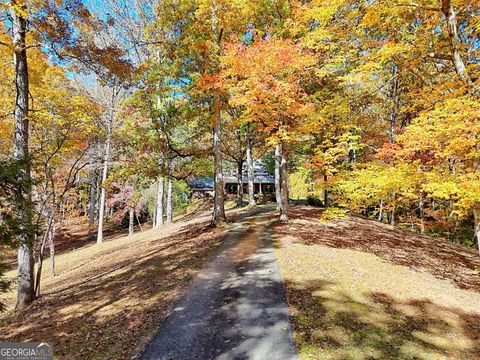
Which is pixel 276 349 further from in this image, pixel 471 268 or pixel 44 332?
pixel 471 268

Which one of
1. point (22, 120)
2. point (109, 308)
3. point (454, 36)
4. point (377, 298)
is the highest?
point (454, 36)

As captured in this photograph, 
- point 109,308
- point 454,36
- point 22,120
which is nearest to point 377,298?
point 109,308

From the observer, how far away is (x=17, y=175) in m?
4.32

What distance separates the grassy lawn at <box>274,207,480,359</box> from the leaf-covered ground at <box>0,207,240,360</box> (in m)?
3.60

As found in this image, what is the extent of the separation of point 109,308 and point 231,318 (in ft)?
12.0

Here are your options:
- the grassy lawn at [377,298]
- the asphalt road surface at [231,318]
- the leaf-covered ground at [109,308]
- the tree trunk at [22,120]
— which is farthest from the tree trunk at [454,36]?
the tree trunk at [22,120]

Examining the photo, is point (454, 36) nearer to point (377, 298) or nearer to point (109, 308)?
point (377, 298)

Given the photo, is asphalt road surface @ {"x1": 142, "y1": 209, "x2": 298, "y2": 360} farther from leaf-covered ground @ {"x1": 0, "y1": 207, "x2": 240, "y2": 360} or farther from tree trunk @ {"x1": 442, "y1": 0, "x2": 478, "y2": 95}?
tree trunk @ {"x1": 442, "y1": 0, "x2": 478, "y2": 95}

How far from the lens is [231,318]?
23.3 feet

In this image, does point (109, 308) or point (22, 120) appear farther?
point (22, 120)

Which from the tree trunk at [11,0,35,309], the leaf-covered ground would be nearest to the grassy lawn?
the leaf-covered ground

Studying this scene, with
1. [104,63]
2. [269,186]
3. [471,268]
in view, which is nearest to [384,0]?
[104,63]

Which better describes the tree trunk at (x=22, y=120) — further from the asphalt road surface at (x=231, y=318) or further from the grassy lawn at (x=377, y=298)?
the grassy lawn at (x=377, y=298)

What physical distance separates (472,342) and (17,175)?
10348 millimetres
